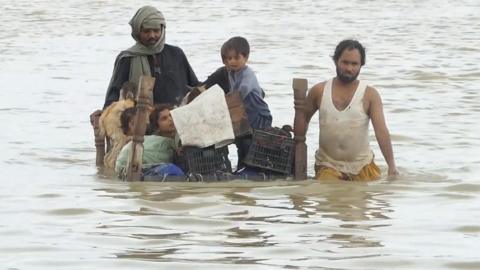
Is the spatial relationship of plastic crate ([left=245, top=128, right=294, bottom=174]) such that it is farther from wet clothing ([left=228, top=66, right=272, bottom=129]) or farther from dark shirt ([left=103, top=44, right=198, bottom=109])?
dark shirt ([left=103, top=44, right=198, bottom=109])

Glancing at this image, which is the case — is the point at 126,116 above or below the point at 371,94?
below

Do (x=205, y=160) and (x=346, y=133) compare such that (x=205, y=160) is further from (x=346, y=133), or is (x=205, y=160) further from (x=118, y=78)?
(x=118, y=78)

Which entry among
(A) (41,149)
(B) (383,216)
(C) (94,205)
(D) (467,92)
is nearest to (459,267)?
(B) (383,216)

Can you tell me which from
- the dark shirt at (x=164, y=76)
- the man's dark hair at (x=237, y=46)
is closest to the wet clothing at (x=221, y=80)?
the man's dark hair at (x=237, y=46)

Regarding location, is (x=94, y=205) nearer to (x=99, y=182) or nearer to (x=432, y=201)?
(x=99, y=182)

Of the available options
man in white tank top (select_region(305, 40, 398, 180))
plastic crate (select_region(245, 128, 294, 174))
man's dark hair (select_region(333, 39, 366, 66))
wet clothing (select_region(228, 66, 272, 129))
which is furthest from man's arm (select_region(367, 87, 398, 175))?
wet clothing (select_region(228, 66, 272, 129))

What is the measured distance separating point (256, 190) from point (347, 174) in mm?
705

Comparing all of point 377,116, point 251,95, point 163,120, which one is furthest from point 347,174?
point 163,120

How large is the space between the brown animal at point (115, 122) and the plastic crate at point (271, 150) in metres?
1.01

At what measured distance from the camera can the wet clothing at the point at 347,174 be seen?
9.48m

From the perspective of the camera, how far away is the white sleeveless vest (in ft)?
30.6

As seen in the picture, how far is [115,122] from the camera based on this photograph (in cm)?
979

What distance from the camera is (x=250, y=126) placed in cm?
955

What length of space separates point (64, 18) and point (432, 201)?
21.0 meters
